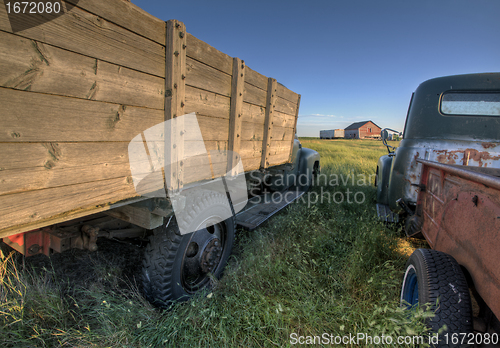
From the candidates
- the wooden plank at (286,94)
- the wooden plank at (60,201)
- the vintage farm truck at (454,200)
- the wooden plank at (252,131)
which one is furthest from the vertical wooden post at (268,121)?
the wooden plank at (60,201)

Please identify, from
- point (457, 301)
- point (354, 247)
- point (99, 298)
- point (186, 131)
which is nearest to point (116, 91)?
point (186, 131)

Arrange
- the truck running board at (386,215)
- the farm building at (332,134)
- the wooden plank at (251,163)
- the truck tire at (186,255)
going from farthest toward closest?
the farm building at (332,134), the truck running board at (386,215), the wooden plank at (251,163), the truck tire at (186,255)

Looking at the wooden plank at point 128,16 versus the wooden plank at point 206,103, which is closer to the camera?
the wooden plank at point 128,16

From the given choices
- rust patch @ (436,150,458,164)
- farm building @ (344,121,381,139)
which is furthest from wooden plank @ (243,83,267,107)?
farm building @ (344,121,381,139)

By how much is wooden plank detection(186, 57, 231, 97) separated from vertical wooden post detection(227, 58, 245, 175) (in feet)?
0.25

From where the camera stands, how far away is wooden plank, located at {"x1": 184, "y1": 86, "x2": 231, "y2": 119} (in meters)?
1.87

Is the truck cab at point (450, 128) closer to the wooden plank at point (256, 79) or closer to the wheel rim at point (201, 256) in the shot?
the wooden plank at point (256, 79)

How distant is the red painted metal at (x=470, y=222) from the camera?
127 cm

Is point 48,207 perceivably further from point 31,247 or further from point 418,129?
point 418,129

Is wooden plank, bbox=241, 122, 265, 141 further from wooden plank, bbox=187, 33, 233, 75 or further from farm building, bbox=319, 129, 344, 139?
farm building, bbox=319, 129, 344, 139

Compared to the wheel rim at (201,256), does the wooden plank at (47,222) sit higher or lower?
higher

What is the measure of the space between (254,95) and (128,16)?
5.01 ft

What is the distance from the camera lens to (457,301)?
1469 millimetres

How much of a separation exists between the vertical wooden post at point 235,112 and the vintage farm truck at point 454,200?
1.74m
